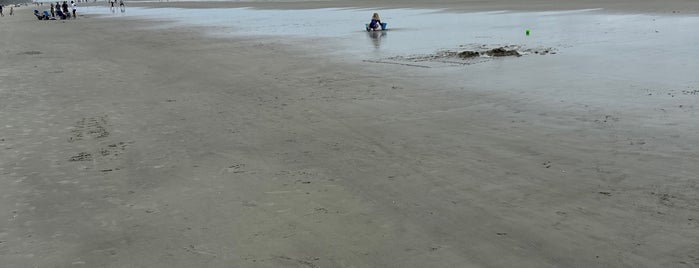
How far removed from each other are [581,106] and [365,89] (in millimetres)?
4532

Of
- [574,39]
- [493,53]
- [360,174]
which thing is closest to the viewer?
[360,174]

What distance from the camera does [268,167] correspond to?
733 cm

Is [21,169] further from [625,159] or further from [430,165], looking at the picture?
[625,159]

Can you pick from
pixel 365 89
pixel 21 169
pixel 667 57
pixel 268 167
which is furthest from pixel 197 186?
pixel 667 57

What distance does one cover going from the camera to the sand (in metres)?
4.93

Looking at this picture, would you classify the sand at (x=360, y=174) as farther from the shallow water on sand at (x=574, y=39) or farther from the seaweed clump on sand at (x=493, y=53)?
the seaweed clump on sand at (x=493, y=53)

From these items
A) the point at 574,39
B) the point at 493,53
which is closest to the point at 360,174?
the point at 493,53

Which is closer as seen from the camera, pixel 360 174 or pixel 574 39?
pixel 360 174

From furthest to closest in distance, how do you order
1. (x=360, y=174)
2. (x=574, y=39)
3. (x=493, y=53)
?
(x=574, y=39)
(x=493, y=53)
(x=360, y=174)

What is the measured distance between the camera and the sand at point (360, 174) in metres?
4.93

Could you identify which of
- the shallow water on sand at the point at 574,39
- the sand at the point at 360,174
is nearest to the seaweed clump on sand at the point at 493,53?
the shallow water on sand at the point at 574,39

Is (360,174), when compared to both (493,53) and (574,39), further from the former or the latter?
(574,39)

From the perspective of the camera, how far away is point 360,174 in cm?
692

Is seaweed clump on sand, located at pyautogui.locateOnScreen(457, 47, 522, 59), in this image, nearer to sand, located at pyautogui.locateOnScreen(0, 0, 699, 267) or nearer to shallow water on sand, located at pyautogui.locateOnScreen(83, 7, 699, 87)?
shallow water on sand, located at pyautogui.locateOnScreen(83, 7, 699, 87)
